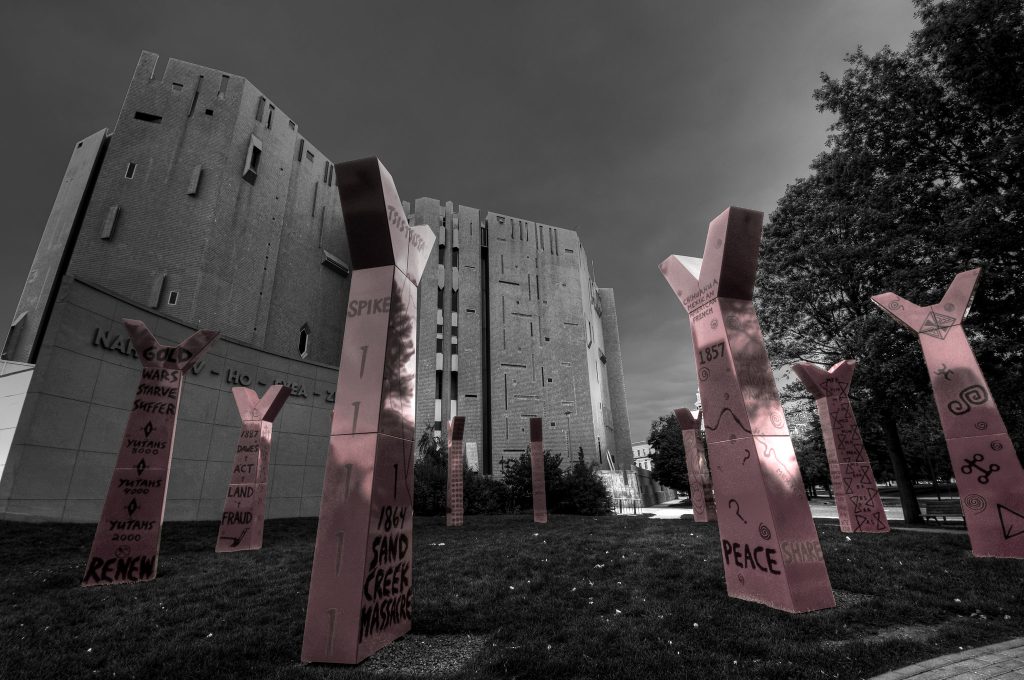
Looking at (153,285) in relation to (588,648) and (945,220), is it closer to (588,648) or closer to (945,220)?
(588,648)

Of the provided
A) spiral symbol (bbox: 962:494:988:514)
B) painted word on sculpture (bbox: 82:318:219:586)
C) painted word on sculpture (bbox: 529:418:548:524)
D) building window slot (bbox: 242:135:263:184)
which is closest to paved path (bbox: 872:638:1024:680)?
spiral symbol (bbox: 962:494:988:514)

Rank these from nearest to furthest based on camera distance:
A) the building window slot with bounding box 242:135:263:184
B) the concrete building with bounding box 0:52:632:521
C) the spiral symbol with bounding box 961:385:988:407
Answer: the spiral symbol with bounding box 961:385:988:407
the concrete building with bounding box 0:52:632:521
the building window slot with bounding box 242:135:263:184

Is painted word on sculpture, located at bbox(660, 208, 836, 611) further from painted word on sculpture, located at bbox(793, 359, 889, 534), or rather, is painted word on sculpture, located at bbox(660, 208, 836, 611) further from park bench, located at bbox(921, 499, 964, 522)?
park bench, located at bbox(921, 499, 964, 522)

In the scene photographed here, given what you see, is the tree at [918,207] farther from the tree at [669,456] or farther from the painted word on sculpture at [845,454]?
the tree at [669,456]

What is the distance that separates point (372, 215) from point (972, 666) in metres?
7.74

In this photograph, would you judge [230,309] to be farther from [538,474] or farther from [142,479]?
[142,479]

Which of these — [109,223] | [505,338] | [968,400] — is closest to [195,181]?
[109,223]

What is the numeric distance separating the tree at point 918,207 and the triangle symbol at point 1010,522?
633cm

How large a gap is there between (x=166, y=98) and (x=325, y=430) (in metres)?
24.8

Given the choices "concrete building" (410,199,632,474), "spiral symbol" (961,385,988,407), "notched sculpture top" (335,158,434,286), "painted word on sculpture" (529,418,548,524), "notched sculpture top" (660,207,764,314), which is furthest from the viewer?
"concrete building" (410,199,632,474)

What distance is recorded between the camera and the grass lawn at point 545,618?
179 inches

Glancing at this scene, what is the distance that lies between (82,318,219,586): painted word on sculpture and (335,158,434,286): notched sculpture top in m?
6.55

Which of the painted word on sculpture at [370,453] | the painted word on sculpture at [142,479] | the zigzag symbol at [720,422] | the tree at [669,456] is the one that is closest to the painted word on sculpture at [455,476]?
the painted word on sculpture at [142,479]

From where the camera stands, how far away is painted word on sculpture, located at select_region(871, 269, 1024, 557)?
8.83 meters
